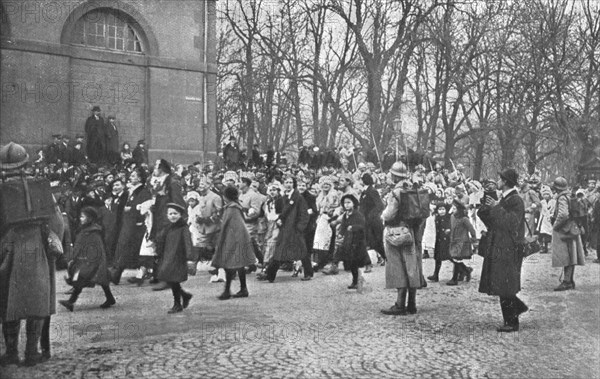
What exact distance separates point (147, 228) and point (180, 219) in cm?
226

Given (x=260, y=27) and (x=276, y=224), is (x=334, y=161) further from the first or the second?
(x=276, y=224)

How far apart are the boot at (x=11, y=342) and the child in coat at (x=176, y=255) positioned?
250 cm

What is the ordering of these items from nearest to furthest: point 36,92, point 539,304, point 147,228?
point 539,304, point 147,228, point 36,92

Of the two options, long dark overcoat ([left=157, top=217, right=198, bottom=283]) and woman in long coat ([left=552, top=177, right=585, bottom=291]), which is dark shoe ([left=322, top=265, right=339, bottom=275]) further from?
long dark overcoat ([left=157, top=217, right=198, bottom=283])

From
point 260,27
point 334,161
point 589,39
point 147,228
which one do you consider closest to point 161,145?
point 334,161

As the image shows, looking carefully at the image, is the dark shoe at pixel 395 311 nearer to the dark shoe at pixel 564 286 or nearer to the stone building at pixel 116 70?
the dark shoe at pixel 564 286

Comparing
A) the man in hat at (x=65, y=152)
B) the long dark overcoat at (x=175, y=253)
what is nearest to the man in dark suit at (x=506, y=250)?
the long dark overcoat at (x=175, y=253)

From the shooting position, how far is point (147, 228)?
10.5 metres

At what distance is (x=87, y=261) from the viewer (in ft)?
27.0

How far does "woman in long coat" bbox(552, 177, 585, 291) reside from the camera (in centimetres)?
1052

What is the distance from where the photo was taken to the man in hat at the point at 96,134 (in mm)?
20677

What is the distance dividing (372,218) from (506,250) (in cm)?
519

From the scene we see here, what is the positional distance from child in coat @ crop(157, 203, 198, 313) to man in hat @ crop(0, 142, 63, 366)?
2413 mm

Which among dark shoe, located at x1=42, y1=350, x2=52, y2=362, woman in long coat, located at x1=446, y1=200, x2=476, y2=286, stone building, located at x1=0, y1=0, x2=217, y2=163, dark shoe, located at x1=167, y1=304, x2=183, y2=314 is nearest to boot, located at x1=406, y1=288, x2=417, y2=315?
woman in long coat, located at x1=446, y1=200, x2=476, y2=286
